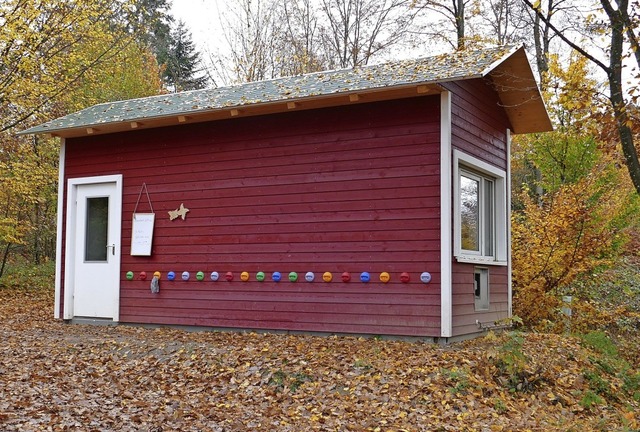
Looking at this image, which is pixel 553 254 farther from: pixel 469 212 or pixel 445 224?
pixel 445 224

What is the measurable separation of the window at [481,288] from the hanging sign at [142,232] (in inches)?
190

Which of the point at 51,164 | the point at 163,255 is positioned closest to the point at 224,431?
the point at 163,255

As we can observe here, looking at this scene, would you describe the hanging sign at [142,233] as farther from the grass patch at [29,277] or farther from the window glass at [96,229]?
the grass patch at [29,277]

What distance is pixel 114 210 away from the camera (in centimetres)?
1068

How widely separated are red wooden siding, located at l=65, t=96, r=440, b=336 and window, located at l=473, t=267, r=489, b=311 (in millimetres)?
1525

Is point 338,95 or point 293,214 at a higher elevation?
point 338,95

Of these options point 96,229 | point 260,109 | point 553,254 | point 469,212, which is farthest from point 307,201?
point 553,254

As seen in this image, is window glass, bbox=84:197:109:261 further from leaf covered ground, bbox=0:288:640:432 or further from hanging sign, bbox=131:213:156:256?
leaf covered ground, bbox=0:288:640:432

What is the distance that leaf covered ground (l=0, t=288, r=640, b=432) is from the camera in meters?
5.90

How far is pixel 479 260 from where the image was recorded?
9.19 meters

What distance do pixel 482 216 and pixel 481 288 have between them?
3.48 ft

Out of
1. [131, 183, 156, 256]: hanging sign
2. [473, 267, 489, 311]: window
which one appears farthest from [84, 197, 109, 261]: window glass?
[473, 267, 489, 311]: window

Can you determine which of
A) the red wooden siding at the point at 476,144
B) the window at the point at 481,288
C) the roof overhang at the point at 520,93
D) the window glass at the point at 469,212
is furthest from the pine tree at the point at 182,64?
the window at the point at 481,288

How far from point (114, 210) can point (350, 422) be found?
20.4ft
